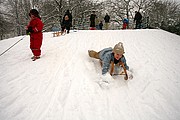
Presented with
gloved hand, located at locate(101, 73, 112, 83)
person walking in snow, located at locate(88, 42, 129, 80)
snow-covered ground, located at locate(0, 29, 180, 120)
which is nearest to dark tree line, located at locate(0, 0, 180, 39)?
snow-covered ground, located at locate(0, 29, 180, 120)

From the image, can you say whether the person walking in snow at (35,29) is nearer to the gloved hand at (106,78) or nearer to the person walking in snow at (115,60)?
the person walking in snow at (115,60)

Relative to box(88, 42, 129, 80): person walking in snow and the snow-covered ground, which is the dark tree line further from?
box(88, 42, 129, 80): person walking in snow

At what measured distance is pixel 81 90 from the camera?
4.32m

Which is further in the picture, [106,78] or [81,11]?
[81,11]

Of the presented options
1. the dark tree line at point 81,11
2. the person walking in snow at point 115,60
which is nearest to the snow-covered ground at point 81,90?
the person walking in snow at point 115,60

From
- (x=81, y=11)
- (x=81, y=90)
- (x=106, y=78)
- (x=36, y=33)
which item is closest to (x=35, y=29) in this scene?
(x=36, y=33)

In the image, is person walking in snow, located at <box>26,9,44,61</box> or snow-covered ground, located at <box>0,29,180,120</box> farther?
person walking in snow, located at <box>26,9,44,61</box>

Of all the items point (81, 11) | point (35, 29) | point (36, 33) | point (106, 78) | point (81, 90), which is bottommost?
point (81, 90)

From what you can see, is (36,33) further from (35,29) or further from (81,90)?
(81,90)

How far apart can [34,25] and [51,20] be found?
65.3ft

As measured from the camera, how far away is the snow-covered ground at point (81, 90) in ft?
11.9

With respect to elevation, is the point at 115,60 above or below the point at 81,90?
above

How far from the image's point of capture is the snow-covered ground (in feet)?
11.9

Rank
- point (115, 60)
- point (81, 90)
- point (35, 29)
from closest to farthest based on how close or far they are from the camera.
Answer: point (81, 90) → point (115, 60) → point (35, 29)
